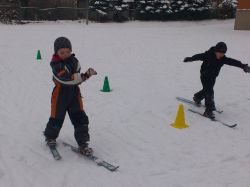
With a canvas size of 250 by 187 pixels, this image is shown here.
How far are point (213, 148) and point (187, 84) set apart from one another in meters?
4.09

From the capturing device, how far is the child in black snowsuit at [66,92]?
192 inches

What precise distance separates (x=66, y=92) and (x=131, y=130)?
1.64 meters

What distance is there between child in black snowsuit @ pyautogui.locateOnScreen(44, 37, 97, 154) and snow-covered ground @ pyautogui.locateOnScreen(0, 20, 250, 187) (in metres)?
0.30

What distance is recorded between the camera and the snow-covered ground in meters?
4.66

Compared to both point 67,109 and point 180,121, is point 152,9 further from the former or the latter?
point 67,109

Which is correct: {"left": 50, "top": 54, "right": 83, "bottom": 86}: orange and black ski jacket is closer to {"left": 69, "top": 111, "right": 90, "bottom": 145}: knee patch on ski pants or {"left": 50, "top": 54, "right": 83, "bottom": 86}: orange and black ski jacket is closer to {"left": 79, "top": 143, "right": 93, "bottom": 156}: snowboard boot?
{"left": 69, "top": 111, "right": 90, "bottom": 145}: knee patch on ski pants

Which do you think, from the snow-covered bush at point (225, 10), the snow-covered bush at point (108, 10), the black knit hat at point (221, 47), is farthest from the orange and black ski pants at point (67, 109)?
the snow-covered bush at point (225, 10)

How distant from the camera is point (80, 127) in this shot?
17.0ft

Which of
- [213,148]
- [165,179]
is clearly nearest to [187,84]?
[213,148]

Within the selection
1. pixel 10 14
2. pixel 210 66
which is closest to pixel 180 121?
pixel 210 66

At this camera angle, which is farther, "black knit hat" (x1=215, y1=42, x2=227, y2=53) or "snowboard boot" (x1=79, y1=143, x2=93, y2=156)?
"black knit hat" (x1=215, y1=42, x2=227, y2=53)

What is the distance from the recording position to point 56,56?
16.2ft

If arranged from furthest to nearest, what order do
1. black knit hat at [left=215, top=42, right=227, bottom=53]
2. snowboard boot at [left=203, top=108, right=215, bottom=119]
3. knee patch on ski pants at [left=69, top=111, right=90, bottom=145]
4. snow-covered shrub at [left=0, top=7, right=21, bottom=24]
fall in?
snow-covered shrub at [left=0, top=7, right=21, bottom=24]
snowboard boot at [left=203, top=108, right=215, bottom=119]
black knit hat at [left=215, top=42, right=227, bottom=53]
knee patch on ski pants at [left=69, top=111, right=90, bottom=145]

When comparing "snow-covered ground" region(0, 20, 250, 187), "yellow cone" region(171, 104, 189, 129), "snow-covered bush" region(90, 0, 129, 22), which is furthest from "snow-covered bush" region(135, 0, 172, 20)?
"yellow cone" region(171, 104, 189, 129)
